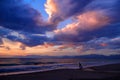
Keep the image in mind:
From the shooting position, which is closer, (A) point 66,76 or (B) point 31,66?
(A) point 66,76

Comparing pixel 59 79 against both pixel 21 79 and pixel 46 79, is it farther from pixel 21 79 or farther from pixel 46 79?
pixel 21 79

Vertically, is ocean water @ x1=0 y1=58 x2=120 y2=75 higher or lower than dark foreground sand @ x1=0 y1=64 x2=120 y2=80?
higher

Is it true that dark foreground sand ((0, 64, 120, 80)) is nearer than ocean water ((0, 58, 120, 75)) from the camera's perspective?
Yes

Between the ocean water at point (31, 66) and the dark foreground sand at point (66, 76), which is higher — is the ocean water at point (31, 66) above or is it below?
above

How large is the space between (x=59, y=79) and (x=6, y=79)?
427 cm

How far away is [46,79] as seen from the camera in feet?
57.6

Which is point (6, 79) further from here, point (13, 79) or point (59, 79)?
point (59, 79)

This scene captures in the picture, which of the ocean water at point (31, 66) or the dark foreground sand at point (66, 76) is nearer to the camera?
the dark foreground sand at point (66, 76)

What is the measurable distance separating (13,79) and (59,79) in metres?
3.68

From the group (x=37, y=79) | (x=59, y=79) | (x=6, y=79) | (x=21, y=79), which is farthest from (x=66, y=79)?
(x=6, y=79)

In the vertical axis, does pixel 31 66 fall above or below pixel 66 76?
above

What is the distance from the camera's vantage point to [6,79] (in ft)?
58.3

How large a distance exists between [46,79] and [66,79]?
159 cm

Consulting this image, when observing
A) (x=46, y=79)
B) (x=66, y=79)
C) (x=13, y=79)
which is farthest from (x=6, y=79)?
(x=66, y=79)
